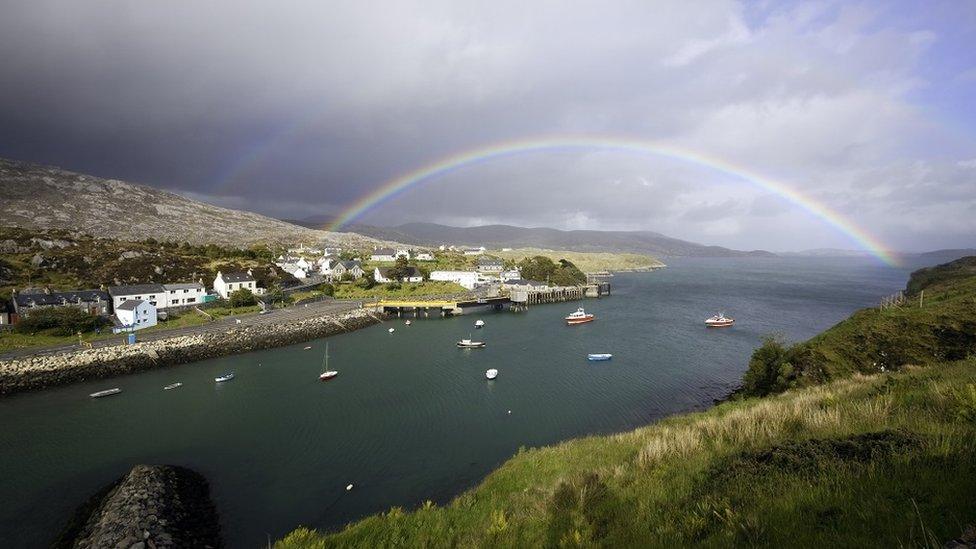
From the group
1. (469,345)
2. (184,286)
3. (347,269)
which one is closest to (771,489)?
(469,345)

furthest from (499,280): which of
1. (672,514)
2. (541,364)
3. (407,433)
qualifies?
(672,514)

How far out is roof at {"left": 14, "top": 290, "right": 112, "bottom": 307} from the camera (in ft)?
147

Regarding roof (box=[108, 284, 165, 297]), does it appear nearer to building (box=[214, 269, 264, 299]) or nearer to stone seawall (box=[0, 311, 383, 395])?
building (box=[214, 269, 264, 299])

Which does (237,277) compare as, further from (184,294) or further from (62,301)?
(62,301)

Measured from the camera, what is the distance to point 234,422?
92.0 feet

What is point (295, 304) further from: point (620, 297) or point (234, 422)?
point (620, 297)

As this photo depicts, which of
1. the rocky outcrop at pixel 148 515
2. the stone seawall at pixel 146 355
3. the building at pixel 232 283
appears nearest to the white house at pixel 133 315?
the stone seawall at pixel 146 355

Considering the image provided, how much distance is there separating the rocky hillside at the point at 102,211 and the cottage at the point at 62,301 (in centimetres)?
11239

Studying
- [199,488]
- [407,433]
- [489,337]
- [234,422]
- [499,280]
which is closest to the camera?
[199,488]

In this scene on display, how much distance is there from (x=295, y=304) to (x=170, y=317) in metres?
17.6

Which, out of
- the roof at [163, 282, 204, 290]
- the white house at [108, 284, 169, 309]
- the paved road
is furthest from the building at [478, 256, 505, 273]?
the white house at [108, 284, 169, 309]

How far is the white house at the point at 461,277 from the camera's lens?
100812 millimetres

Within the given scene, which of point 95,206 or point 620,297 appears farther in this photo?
point 95,206

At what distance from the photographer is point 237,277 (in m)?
70.5
